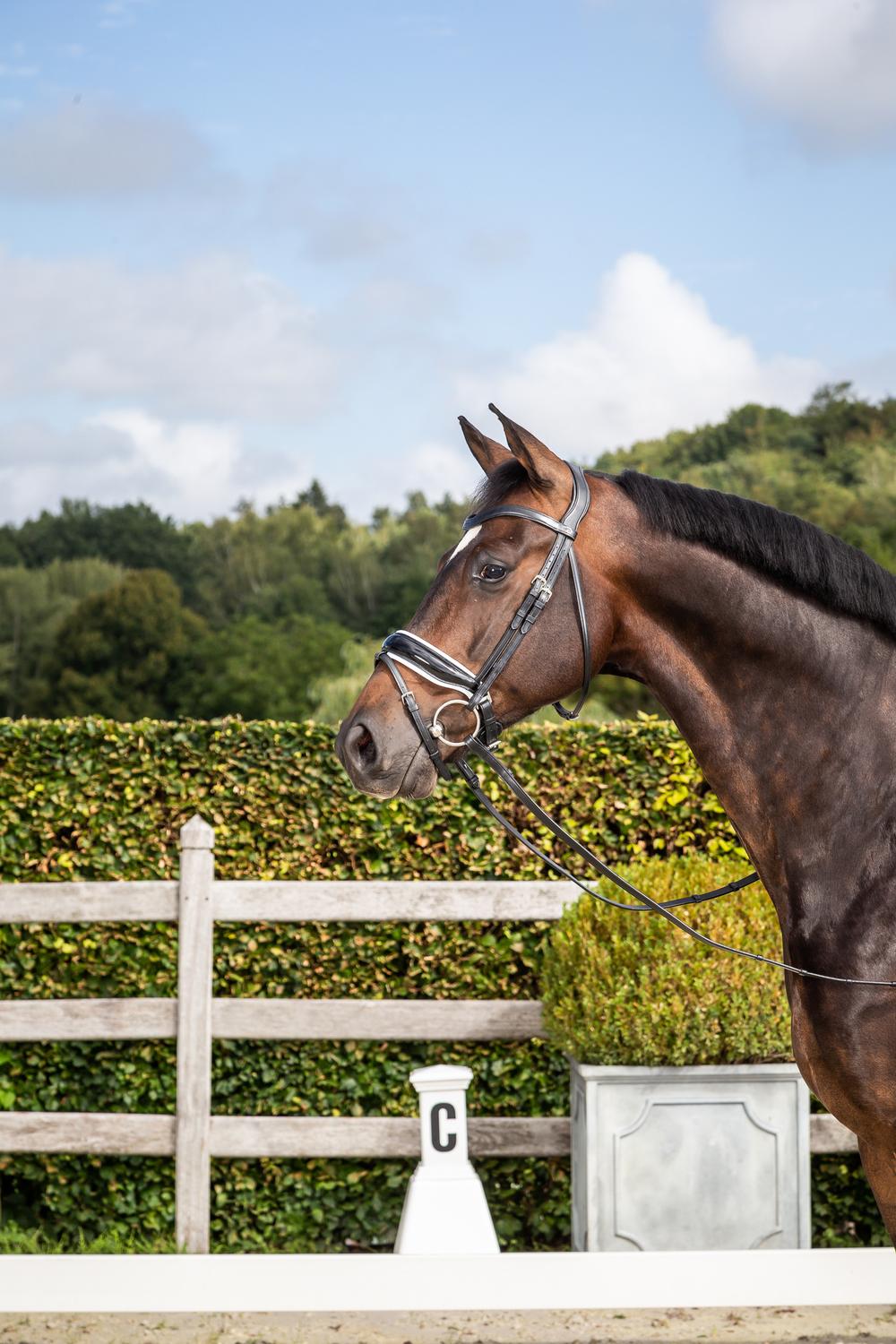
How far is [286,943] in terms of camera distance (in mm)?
5301

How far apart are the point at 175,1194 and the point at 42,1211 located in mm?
930

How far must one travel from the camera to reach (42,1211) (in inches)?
213

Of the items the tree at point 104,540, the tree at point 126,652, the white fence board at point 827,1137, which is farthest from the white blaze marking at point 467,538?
the tree at point 104,540

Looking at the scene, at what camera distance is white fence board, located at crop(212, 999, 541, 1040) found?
4898 millimetres

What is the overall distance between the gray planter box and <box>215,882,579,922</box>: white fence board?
30.4 inches

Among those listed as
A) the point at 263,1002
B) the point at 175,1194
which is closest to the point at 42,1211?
the point at 175,1194

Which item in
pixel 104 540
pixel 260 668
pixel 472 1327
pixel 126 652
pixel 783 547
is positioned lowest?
pixel 472 1327

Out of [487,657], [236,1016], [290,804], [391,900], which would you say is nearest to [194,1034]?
[236,1016]

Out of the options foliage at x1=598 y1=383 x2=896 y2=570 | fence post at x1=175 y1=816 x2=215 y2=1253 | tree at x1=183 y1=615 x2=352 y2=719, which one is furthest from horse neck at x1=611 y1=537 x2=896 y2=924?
tree at x1=183 y1=615 x2=352 y2=719

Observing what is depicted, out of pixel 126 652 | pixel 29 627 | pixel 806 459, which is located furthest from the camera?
pixel 806 459

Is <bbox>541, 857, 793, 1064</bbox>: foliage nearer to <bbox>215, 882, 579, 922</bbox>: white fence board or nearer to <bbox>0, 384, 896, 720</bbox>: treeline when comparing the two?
<bbox>215, 882, 579, 922</bbox>: white fence board

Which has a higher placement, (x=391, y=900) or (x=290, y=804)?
(x=290, y=804)

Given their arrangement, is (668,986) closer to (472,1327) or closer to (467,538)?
(472,1327)

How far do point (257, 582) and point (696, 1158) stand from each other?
58051 mm
